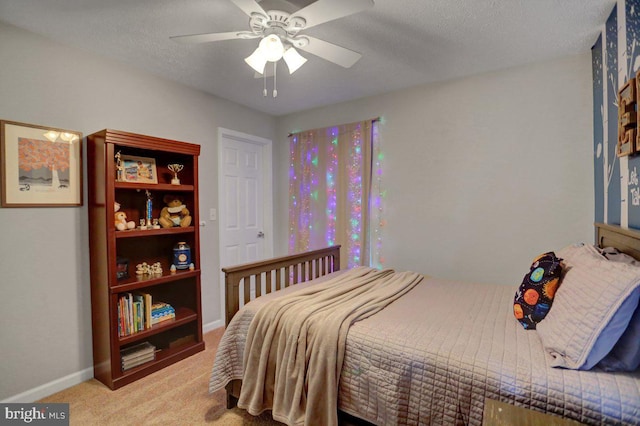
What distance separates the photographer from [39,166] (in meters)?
2.01

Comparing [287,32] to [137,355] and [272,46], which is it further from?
[137,355]

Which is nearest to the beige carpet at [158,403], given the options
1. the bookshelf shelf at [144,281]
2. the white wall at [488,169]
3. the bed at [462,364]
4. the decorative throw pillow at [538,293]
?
the bed at [462,364]

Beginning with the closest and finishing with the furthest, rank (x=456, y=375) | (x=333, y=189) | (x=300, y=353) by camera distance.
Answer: (x=456, y=375)
(x=300, y=353)
(x=333, y=189)

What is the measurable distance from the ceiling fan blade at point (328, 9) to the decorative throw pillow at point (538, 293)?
4.95 ft

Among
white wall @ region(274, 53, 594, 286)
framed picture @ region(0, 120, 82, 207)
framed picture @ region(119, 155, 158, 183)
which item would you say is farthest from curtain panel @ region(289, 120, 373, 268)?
framed picture @ region(0, 120, 82, 207)

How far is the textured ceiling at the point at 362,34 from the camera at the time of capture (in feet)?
5.73

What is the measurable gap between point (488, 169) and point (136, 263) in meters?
3.09

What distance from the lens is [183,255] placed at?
2.59 metres

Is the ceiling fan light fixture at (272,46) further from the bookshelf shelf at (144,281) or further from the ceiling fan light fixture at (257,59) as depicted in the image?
the bookshelf shelf at (144,281)

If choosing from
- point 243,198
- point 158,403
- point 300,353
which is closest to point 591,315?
point 300,353

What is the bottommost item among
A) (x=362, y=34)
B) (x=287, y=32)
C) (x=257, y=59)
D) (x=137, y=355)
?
(x=137, y=355)

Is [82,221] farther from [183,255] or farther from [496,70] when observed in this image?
[496,70]

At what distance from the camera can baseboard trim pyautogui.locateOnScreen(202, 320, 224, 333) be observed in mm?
3037

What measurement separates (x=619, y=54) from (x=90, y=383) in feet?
13.0
